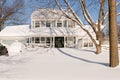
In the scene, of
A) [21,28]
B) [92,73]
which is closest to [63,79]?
[92,73]

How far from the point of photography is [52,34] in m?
40.7

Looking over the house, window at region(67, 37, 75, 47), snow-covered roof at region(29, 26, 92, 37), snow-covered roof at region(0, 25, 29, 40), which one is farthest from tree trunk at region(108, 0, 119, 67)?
snow-covered roof at region(0, 25, 29, 40)

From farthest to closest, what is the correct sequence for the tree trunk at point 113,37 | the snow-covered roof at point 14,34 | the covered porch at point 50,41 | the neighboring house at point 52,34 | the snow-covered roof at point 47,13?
the snow-covered roof at point 14,34 < the covered porch at point 50,41 < the neighboring house at point 52,34 < the snow-covered roof at point 47,13 < the tree trunk at point 113,37

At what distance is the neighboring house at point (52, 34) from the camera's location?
40.3 m

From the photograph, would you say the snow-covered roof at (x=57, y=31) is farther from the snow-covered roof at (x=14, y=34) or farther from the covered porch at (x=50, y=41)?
the snow-covered roof at (x=14, y=34)

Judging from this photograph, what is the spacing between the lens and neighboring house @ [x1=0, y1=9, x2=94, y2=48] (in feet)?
132

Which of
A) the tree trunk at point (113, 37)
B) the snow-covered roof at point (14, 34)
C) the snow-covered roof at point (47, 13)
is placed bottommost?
the tree trunk at point (113, 37)

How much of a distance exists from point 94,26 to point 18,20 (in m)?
39.5

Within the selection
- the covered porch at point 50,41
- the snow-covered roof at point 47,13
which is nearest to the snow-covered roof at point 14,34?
the covered porch at point 50,41

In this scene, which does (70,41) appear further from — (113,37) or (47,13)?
(113,37)

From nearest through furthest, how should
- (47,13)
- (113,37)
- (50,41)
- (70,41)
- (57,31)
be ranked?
(113,37)
(47,13)
(50,41)
(70,41)
(57,31)

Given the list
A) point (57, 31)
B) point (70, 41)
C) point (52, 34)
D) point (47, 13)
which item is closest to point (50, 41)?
point (52, 34)

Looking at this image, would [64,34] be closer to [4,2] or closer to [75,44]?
[75,44]

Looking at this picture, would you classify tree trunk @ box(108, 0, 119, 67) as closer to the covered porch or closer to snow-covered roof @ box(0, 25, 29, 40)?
the covered porch
